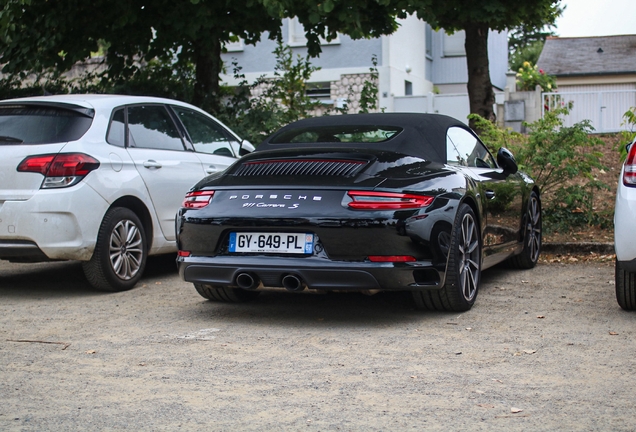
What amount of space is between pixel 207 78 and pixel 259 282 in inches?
358

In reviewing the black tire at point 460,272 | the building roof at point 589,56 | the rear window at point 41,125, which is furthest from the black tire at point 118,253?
the building roof at point 589,56

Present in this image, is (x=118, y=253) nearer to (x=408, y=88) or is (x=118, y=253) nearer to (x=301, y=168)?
(x=301, y=168)

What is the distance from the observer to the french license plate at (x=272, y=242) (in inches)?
220

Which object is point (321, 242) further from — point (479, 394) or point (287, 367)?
point (479, 394)

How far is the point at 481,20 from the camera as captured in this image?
1377cm

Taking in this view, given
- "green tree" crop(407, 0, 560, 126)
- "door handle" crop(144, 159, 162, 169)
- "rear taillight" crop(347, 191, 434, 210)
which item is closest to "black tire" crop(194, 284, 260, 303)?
"rear taillight" crop(347, 191, 434, 210)

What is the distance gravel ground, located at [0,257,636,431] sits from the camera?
3795 mm

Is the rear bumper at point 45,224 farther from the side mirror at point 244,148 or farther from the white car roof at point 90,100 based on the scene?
the side mirror at point 244,148

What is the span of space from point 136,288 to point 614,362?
4250 mm

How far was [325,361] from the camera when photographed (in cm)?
481

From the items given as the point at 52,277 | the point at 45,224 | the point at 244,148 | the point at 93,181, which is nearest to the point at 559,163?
the point at 244,148

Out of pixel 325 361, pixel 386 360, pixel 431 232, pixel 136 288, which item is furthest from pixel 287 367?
pixel 136 288

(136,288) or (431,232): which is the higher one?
(431,232)

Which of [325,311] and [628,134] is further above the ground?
[628,134]
